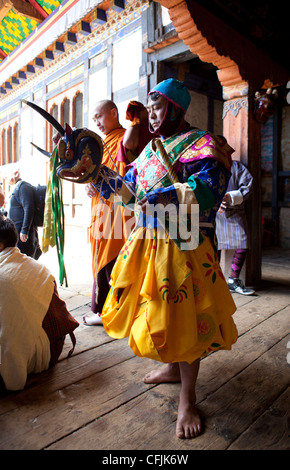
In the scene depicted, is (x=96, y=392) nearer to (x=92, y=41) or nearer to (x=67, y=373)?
(x=67, y=373)

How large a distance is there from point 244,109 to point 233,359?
255 cm

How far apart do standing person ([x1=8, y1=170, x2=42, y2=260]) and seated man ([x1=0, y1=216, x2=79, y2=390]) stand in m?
1.33

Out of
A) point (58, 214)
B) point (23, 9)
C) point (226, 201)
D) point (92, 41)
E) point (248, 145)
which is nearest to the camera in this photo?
point (58, 214)

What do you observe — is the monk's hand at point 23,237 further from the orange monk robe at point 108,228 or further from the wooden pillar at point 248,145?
the wooden pillar at point 248,145

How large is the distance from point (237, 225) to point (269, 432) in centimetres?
224

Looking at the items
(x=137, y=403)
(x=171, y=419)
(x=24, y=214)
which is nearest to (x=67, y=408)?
(x=137, y=403)

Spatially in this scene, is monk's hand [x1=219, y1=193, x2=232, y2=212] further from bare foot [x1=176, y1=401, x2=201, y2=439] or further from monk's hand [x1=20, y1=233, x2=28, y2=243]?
bare foot [x1=176, y1=401, x2=201, y2=439]

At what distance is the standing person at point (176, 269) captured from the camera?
4.33ft

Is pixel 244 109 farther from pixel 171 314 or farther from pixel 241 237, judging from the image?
pixel 171 314

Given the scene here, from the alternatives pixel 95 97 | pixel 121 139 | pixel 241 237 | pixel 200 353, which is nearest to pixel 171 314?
pixel 200 353

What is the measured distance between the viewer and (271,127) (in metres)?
6.61

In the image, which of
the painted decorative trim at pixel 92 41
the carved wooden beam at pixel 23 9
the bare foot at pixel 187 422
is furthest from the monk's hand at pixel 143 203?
the carved wooden beam at pixel 23 9

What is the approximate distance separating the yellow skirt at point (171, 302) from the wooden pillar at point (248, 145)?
2256 millimetres

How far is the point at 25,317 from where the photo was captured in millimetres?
1677
